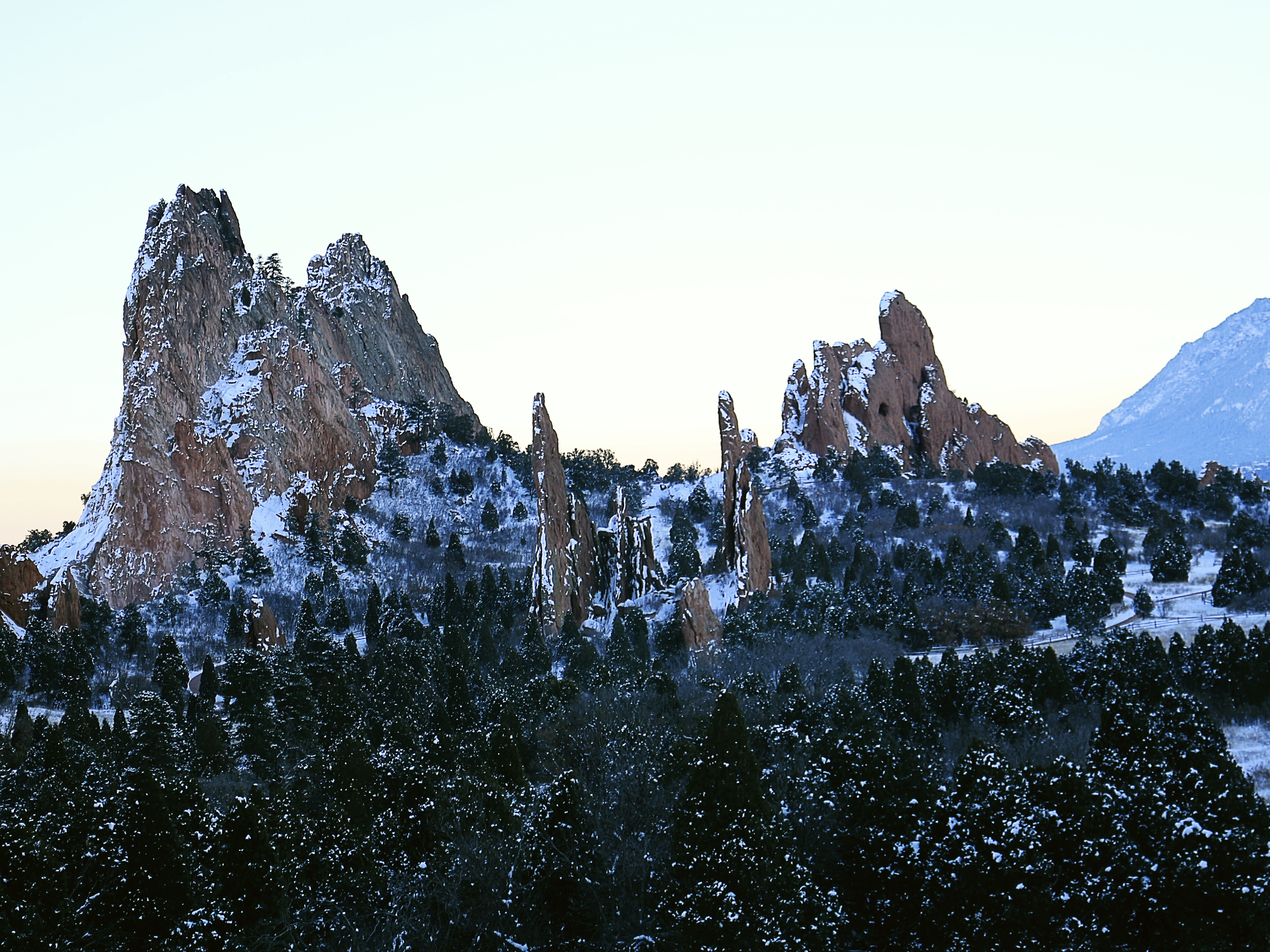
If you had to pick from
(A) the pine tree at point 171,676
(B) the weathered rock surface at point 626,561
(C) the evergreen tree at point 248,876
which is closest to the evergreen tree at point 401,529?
(B) the weathered rock surface at point 626,561

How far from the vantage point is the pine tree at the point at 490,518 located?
96.6 metres

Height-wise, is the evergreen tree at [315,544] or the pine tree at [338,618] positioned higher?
the evergreen tree at [315,544]

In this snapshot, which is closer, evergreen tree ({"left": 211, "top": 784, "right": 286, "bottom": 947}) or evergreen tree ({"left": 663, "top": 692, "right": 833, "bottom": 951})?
evergreen tree ({"left": 663, "top": 692, "right": 833, "bottom": 951})

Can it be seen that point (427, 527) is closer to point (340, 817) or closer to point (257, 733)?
point (257, 733)

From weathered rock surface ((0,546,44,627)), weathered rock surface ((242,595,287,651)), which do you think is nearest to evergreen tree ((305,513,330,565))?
weathered rock surface ((0,546,44,627))

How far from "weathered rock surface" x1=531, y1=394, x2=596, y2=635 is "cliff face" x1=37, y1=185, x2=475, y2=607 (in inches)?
1236

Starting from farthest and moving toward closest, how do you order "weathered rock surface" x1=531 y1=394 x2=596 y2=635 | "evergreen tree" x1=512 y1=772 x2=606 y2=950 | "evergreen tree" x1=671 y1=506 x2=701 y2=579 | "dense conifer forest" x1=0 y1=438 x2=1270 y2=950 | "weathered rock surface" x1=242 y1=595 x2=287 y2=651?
1. "evergreen tree" x1=671 y1=506 x2=701 y2=579
2. "weathered rock surface" x1=531 y1=394 x2=596 y2=635
3. "weathered rock surface" x1=242 y1=595 x2=287 y2=651
4. "evergreen tree" x1=512 y1=772 x2=606 y2=950
5. "dense conifer forest" x1=0 y1=438 x2=1270 y2=950

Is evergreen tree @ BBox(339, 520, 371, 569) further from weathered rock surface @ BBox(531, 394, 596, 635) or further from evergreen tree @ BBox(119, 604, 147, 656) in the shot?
weathered rock surface @ BBox(531, 394, 596, 635)

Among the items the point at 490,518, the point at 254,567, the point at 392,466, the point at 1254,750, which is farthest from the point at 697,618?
the point at 392,466

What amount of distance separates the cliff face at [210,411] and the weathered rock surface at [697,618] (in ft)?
135

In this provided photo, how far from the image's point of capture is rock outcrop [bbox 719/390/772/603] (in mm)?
69625

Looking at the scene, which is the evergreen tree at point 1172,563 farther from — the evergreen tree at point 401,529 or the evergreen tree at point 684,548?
the evergreen tree at point 401,529

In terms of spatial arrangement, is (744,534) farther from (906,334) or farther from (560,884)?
(906,334)

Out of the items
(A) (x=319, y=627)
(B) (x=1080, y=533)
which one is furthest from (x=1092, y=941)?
(B) (x=1080, y=533)
